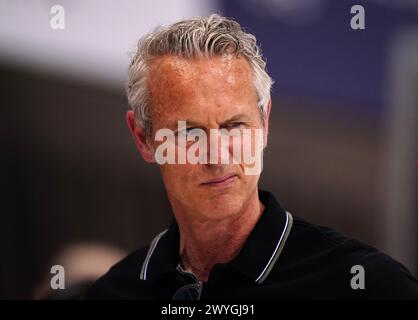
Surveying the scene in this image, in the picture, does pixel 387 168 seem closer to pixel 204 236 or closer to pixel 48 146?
pixel 204 236

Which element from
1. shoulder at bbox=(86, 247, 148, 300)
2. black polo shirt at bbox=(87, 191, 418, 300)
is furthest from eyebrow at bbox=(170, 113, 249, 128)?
shoulder at bbox=(86, 247, 148, 300)

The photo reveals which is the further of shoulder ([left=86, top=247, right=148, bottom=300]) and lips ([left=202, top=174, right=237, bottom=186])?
shoulder ([left=86, top=247, right=148, bottom=300])

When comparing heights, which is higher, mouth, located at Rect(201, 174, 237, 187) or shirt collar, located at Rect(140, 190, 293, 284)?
mouth, located at Rect(201, 174, 237, 187)

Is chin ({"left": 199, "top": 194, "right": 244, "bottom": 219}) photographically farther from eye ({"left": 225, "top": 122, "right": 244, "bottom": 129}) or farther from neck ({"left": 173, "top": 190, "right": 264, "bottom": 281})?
eye ({"left": 225, "top": 122, "right": 244, "bottom": 129})

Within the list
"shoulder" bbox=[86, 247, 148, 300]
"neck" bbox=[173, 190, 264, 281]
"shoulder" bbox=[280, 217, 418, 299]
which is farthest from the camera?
"shoulder" bbox=[86, 247, 148, 300]

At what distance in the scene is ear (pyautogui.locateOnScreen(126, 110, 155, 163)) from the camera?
5.71 ft

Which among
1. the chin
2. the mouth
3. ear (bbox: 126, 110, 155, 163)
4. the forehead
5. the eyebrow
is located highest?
the forehead

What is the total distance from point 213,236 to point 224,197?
0.15 meters

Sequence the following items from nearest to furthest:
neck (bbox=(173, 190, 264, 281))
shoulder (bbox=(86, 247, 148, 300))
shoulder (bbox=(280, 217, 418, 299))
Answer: shoulder (bbox=(280, 217, 418, 299))
neck (bbox=(173, 190, 264, 281))
shoulder (bbox=(86, 247, 148, 300))

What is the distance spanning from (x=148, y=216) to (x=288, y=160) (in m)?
0.44

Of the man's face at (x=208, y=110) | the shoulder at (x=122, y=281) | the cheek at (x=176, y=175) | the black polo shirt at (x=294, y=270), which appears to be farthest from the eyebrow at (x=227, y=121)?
the shoulder at (x=122, y=281)

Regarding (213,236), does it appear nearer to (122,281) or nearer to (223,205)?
(223,205)

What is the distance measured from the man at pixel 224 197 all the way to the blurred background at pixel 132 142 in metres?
0.16

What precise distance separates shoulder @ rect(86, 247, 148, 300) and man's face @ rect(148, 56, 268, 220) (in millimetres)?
304
